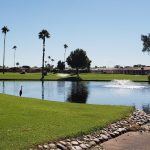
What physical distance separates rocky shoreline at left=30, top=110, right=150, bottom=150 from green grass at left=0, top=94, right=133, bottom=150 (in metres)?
0.50

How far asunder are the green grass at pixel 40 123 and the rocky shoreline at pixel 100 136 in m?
0.50

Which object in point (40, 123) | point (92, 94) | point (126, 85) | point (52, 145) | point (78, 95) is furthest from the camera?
point (126, 85)

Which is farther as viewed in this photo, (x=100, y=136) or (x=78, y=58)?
(x=78, y=58)

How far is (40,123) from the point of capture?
1008 inches

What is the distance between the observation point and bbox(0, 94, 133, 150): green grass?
21.0 m

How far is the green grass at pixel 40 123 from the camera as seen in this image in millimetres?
21016

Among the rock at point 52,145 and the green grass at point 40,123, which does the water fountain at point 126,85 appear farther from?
the rock at point 52,145

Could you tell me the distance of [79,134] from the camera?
77.5 feet

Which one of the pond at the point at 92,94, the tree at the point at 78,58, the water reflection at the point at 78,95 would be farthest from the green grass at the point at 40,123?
the tree at the point at 78,58

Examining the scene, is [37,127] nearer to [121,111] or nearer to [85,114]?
[85,114]

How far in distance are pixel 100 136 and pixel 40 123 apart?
12.7 feet

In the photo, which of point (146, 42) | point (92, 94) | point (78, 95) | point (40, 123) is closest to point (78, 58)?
point (146, 42)

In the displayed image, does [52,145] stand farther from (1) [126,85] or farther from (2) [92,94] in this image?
(1) [126,85]

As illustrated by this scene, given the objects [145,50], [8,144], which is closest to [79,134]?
[8,144]
